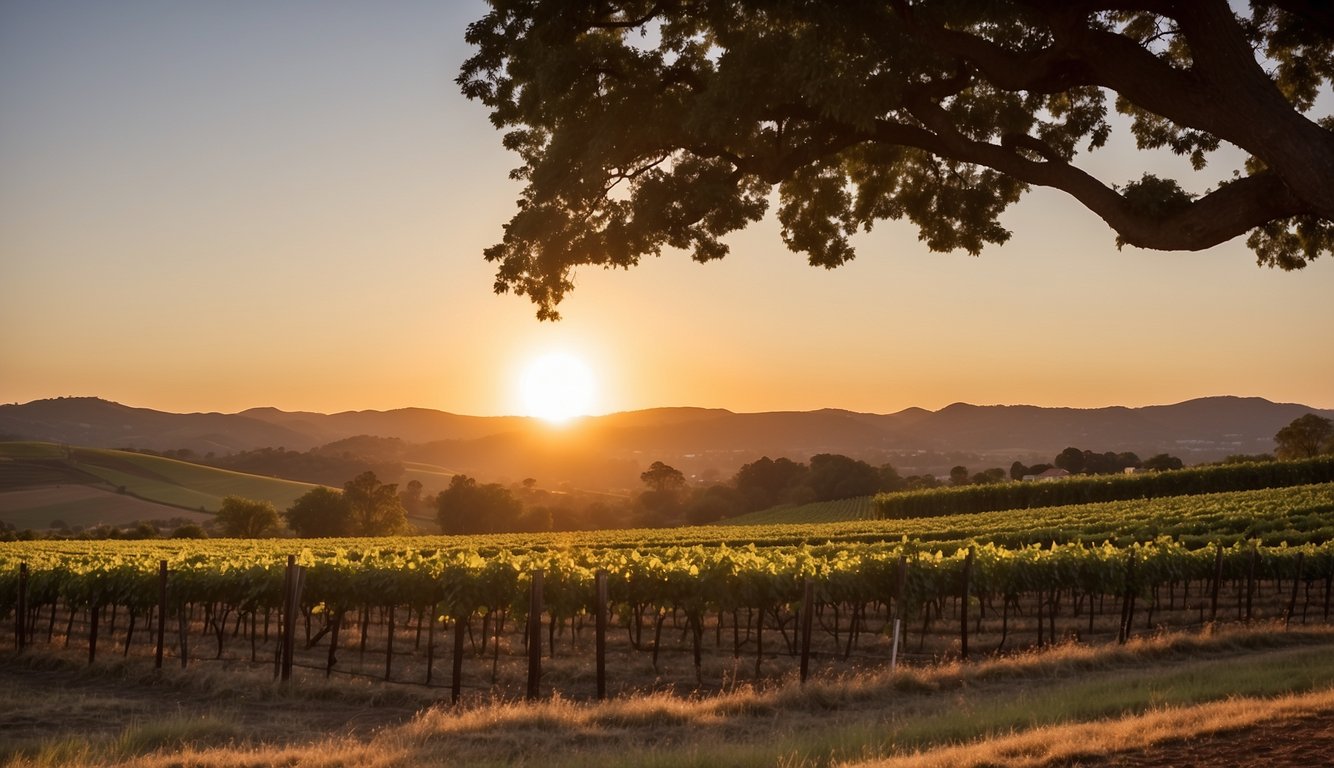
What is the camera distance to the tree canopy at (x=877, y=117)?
885cm

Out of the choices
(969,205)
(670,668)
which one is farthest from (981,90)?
(670,668)

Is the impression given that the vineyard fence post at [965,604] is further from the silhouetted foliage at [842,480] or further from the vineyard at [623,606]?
the silhouetted foliage at [842,480]

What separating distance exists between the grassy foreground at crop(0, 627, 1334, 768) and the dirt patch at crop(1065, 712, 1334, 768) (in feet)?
0.59

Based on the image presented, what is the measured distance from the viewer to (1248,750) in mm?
7367

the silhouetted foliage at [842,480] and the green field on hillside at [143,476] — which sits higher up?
the silhouetted foliage at [842,480]

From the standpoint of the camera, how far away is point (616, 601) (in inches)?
693

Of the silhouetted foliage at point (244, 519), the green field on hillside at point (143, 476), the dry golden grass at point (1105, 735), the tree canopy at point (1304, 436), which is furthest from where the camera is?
the green field on hillside at point (143, 476)

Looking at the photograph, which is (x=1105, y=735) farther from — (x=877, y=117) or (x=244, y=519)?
(x=244, y=519)

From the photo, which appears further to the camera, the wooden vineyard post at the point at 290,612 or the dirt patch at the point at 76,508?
the dirt patch at the point at 76,508

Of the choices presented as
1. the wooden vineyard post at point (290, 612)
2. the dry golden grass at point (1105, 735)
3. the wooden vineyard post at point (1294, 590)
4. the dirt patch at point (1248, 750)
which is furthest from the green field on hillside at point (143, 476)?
the dirt patch at point (1248, 750)

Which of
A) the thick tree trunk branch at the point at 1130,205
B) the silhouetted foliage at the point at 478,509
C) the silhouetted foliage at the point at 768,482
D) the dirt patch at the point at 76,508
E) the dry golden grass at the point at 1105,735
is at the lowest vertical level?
the dirt patch at the point at 76,508

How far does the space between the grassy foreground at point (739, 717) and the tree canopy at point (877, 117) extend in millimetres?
4704

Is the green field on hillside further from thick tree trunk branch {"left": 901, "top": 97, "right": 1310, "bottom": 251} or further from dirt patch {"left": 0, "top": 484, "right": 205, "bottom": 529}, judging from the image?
thick tree trunk branch {"left": 901, "top": 97, "right": 1310, "bottom": 251}

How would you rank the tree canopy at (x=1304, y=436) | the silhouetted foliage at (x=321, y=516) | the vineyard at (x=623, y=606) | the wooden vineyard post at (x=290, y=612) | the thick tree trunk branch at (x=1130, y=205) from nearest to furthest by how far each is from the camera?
the thick tree trunk branch at (x=1130, y=205) → the wooden vineyard post at (x=290, y=612) → the vineyard at (x=623, y=606) → the silhouetted foliage at (x=321, y=516) → the tree canopy at (x=1304, y=436)
